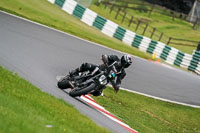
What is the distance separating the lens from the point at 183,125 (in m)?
16.1

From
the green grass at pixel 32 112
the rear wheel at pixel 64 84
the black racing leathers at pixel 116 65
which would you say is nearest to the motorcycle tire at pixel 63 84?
the rear wheel at pixel 64 84

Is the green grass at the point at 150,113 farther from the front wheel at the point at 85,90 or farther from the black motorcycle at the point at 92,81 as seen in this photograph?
the front wheel at the point at 85,90

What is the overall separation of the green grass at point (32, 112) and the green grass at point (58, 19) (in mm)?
14556

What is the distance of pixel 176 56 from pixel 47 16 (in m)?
9.29

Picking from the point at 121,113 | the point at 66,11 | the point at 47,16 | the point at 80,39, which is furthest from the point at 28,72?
the point at 66,11

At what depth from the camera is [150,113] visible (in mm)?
16109

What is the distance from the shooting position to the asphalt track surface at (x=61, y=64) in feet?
43.7

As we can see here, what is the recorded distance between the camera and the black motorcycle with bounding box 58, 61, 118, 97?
480 inches

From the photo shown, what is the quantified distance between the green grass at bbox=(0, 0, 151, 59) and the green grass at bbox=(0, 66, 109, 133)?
14.6 m

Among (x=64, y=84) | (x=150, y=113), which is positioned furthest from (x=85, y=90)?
(x=150, y=113)

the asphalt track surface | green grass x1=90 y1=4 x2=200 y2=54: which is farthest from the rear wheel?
green grass x1=90 y1=4 x2=200 y2=54

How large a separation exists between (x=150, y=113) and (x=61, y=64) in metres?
3.91

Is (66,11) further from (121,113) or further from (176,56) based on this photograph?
(121,113)

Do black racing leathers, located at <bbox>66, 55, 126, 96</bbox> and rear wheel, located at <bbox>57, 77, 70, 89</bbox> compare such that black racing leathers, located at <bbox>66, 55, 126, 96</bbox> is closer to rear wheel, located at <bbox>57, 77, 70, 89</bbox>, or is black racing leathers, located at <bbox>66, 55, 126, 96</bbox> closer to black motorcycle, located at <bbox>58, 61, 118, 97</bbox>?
black motorcycle, located at <bbox>58, 61, 118, 97</bbox>
